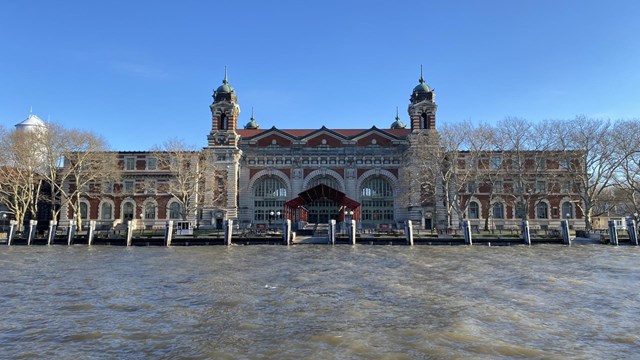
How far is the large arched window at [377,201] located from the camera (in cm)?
6600

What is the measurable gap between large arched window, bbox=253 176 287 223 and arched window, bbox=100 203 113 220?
20692mm

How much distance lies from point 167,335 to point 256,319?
261cm

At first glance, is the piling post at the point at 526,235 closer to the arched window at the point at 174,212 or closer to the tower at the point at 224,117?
the tower at the point at 224,117

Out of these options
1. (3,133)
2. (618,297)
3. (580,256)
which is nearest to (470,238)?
(580,256)

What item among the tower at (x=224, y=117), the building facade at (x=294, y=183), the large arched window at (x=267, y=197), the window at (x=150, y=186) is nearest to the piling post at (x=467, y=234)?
the building facade at (x=294, y=183)

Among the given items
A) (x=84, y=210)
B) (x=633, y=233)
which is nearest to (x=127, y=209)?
(x=84, y=210)

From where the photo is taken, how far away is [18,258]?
3042 centimetres

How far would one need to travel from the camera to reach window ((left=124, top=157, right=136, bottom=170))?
6631cm

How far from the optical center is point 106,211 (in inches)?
2594

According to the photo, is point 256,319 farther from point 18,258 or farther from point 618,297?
point 18,258

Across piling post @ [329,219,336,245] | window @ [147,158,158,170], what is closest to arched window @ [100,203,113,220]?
window @ [147,158,158,170]

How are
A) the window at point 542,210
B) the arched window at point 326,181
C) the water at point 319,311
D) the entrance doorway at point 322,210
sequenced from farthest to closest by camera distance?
1. the entrance doorway at point 322,210
2. the arched window at point 326,181
3. the window at point 542,210
4. the water at point 319,311

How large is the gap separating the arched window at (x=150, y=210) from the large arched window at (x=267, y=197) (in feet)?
47.4

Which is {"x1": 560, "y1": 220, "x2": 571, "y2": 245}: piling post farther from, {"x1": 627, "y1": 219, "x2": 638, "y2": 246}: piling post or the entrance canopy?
the entrance canopy
